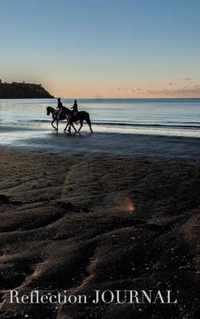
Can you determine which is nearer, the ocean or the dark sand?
the dark sand

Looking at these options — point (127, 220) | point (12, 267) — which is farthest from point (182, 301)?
point (127, 220)

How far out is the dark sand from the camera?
180 inches

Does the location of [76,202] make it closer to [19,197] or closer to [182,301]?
[19,197]

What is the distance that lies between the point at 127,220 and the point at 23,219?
1808mm

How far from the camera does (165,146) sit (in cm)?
2155

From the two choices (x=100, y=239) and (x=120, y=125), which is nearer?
(x=100, y=239)

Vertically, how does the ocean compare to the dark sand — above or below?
below

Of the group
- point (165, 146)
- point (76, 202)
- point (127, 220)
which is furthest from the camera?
point (165, 146)

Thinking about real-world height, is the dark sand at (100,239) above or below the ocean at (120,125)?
above

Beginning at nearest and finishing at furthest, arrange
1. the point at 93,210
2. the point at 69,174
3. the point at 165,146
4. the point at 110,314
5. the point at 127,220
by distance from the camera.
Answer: the point at 110,314 → the point at 127,220 → the point at 93,210 → the point at 69,174 → the point at 165,146

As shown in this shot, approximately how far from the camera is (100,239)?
20.8ft

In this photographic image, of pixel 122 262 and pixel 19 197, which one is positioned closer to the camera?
pixel 122 262

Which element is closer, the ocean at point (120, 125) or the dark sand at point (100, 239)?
the dark sand at point (100, 239)

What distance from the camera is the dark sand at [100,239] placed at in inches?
180
